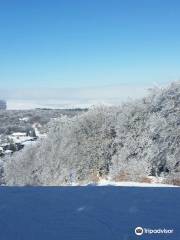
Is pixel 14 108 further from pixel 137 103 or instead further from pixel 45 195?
pixel 45 195

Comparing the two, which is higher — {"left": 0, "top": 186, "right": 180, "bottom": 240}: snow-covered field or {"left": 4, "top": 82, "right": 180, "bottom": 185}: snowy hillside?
{"left": 0, "top": 186, "right": 180, "bottom": 240}: snow-covered field

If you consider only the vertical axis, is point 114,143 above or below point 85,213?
below

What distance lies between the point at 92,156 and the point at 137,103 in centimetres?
454

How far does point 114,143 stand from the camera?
30.2m

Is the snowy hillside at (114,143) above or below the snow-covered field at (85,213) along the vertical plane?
below

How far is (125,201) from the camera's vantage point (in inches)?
256

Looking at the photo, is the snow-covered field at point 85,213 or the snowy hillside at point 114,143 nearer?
the snow-covered field at point 85,213

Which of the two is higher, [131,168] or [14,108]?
[14,108]

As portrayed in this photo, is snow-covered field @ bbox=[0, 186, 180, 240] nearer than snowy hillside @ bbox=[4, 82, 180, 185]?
Yes

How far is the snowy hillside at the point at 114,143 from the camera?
84.0ft

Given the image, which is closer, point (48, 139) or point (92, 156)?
point (92, 156)

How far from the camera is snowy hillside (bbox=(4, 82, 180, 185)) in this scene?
1008 inches

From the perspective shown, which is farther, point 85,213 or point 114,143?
point 114,143

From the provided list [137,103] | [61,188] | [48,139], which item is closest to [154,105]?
[137,103]
